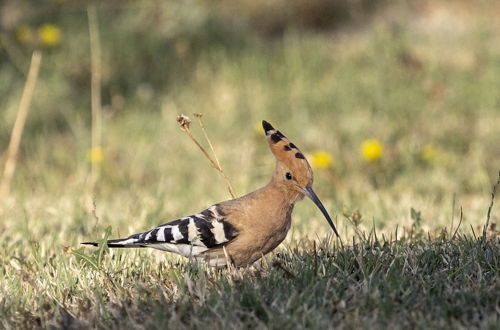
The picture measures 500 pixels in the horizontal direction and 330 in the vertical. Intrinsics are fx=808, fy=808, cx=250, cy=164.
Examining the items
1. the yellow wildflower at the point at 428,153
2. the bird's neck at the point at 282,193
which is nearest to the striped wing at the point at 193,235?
the bird's neck at the point at 282,193

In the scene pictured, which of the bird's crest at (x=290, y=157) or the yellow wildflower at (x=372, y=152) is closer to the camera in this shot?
the bird's crest at (x=290, y=157)

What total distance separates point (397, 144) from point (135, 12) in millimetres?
3788

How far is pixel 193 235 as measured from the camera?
299 cm

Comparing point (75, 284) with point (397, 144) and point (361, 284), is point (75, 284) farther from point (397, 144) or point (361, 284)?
point (397, 144)

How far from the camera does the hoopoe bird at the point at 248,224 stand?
2.99 m

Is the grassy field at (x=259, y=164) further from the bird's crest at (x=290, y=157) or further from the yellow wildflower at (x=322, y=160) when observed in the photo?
the bird's crest at (x=290, y=157)

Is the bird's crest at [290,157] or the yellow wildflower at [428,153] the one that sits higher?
the bird's crest at [290,157]

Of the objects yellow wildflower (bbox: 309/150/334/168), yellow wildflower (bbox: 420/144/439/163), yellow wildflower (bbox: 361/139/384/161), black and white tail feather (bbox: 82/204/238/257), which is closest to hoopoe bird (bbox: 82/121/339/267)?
black and white tail feather (bbox: 82/204/238/257)

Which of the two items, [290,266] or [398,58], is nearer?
[290,266]

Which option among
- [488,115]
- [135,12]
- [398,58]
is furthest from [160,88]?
[488,115]

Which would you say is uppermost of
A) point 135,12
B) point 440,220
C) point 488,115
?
point 135,12

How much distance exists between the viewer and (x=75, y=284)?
10.00ft

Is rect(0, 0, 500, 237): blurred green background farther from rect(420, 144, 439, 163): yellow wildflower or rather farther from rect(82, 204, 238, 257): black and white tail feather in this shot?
rect(82, 204, 238, 257): black and white tail feather

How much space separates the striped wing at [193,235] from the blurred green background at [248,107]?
120cm
